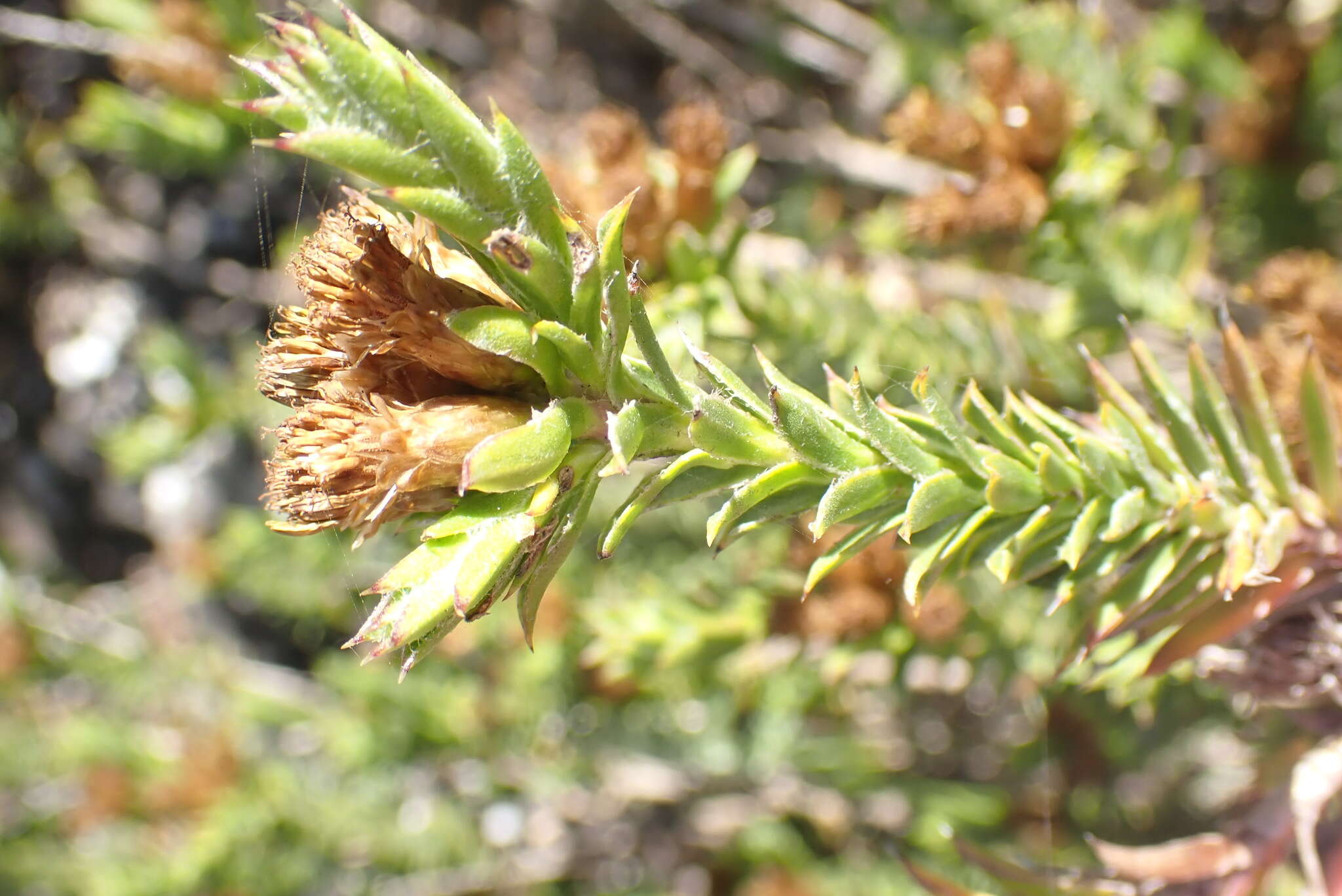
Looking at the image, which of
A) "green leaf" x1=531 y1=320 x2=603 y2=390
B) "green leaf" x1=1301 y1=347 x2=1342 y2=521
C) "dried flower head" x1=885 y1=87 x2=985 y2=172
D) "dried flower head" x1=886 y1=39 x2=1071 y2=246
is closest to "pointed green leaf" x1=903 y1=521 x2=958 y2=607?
"green leaf" x1=531 y1=320 x2=603 y2=390

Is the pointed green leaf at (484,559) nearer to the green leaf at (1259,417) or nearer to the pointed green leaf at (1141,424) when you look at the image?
the pointed green leaf at (1141,424)

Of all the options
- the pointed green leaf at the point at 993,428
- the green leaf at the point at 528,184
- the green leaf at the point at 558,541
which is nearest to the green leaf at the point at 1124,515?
the pointed green leaf at the point at 993,428

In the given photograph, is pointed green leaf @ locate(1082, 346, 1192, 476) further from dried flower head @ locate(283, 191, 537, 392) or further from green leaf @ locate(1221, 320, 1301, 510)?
dried flower head @ locate(283, 191, 537, 392)

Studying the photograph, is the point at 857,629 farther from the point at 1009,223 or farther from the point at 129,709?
the point at 129,709

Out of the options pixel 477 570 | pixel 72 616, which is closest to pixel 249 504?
pixel 72 616

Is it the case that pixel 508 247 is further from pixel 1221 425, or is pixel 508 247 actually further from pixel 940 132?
pixel 940 132

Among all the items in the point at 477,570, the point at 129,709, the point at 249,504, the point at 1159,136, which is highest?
the point at 1159,136
